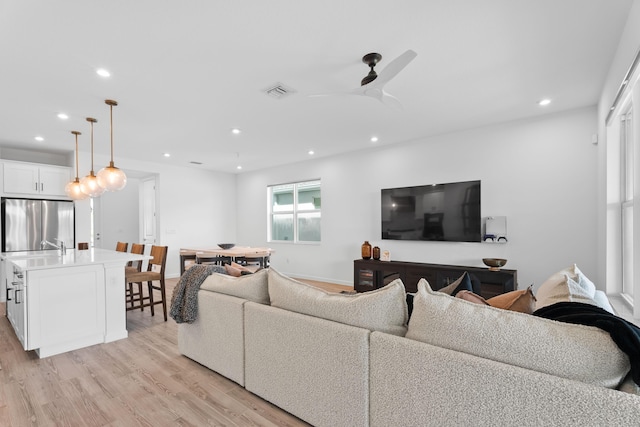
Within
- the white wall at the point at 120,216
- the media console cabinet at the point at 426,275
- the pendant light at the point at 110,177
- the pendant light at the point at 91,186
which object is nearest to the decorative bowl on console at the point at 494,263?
the media console cabinet at the point at 426,275

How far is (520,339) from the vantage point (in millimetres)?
1187

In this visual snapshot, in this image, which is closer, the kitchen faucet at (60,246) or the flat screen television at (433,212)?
the kitchen faucet at (60,246)

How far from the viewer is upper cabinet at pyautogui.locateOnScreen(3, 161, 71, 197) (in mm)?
4965

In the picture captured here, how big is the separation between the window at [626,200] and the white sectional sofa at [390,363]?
7.54 ft

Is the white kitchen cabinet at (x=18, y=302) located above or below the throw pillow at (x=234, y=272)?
below

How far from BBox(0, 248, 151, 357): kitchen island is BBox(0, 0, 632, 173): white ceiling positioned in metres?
1.76

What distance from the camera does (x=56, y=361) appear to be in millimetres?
2715

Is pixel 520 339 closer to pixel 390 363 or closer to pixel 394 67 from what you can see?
pixel 390 363

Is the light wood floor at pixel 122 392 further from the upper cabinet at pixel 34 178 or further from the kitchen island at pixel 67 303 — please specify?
the upper cabinet at pixel 34 178

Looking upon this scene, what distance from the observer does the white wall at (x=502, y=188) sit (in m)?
3.76

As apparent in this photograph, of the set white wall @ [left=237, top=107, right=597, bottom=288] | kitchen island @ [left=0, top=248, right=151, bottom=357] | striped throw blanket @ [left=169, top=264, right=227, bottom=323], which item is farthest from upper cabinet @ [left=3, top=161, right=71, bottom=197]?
white wall @ [left=237, top=107, right=597, bottom=288]

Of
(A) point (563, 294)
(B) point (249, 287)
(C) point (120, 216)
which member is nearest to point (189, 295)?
(B) point (249, 287)

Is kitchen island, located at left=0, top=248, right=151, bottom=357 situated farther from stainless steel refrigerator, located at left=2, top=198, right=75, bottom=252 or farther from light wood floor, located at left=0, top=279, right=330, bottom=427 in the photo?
stainless steel refrigerator, located at left=2, top=198, right=75, bottom=252

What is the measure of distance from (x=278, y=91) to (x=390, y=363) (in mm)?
2717
